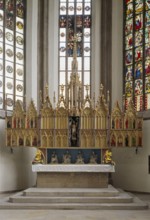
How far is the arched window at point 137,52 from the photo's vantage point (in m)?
21.0

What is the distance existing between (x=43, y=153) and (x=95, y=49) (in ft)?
19.5

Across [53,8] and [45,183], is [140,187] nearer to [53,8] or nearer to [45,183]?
[45,183]

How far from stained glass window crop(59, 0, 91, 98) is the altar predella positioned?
371cm

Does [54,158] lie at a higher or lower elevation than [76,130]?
lower

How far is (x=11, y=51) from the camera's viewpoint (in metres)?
21.7

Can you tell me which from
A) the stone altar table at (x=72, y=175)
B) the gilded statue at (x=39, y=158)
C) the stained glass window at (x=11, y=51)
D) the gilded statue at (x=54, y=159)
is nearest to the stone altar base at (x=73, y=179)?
the stone altar table at (x=72, y=175)

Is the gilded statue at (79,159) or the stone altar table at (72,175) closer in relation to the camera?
the stone altar table at (72,175)

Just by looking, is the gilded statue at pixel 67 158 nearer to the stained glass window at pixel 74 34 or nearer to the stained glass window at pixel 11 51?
the stained glass window at pixel 11 51

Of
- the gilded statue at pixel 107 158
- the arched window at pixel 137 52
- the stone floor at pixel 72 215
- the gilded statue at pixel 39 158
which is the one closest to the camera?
the stone floor at pixel 72 215

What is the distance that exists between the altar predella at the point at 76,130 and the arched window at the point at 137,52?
193 cm

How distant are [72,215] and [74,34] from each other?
11066 mm

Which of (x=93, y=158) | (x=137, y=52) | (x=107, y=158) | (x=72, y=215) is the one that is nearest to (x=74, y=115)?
(x=93, y=158)

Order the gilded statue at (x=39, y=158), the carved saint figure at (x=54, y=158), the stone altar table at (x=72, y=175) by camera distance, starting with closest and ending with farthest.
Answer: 1. the stone altar table at (x=72, y=175)
2. the gilded statue at (x=39, y=158)
3. the carved saint figure at (x=54, y=158)

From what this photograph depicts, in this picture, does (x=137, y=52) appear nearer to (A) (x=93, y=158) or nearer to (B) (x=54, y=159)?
(A) (x=93, y=158)
